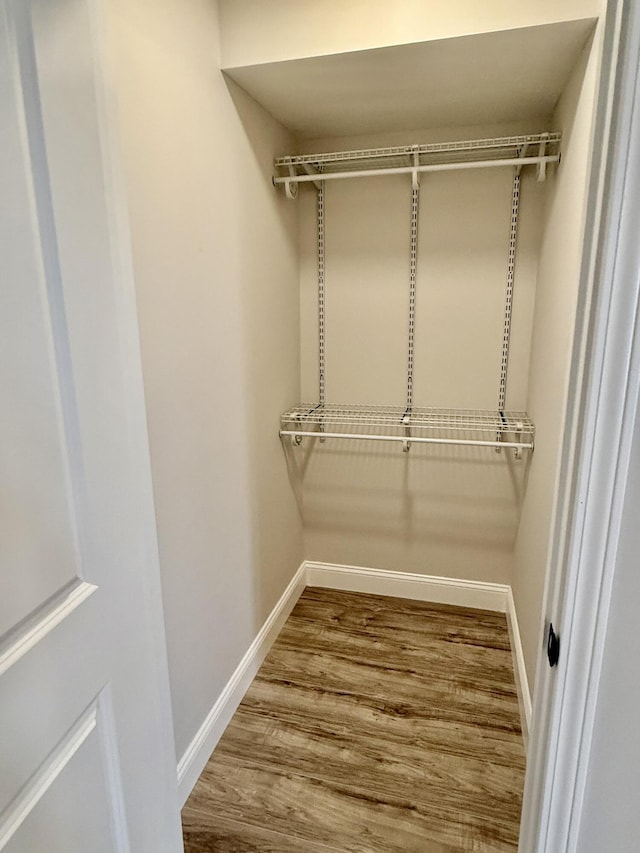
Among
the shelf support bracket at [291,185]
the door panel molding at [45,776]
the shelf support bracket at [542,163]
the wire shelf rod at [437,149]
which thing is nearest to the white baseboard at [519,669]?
the door panel molding at [45,776]

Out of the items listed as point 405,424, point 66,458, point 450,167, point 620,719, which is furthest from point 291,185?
point 620,719

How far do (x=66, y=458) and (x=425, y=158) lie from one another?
78.8 inches

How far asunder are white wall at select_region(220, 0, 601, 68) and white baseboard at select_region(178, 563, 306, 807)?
2.05 m

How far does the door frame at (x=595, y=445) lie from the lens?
598 millimetres

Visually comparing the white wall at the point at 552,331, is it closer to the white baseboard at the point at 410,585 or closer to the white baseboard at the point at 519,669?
the white baseboard at the point at 519,669

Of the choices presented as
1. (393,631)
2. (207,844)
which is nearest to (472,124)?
(393,631)

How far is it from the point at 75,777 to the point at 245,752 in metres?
1.14

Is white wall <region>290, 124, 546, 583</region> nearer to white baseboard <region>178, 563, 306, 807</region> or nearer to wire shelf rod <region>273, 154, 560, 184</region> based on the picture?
wire shelf rod <region>273, 154, 560, 184</region>

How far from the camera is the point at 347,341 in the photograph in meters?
2.46

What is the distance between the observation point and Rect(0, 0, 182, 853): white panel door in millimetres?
647

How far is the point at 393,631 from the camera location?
2426 millimetres

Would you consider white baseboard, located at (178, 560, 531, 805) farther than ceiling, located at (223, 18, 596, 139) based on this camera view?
Yes

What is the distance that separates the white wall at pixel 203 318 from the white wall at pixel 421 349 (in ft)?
1.04

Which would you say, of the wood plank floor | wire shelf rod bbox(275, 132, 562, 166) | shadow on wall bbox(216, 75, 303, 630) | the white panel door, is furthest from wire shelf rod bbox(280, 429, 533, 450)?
the white panel door
